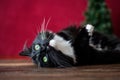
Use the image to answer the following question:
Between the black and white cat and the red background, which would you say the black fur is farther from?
the red background

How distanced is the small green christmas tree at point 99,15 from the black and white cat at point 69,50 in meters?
0.72

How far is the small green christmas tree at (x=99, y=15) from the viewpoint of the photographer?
6.15 feet

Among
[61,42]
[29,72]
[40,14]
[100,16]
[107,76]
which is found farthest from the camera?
[40,14]

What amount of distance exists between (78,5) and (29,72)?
4.13ft

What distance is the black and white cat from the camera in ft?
3.29

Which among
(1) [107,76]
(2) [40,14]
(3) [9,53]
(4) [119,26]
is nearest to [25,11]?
(2) [40,14]

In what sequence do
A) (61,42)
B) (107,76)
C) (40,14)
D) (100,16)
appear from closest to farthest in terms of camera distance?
(107,76) → (61,42) → (100,16) → (40,14)

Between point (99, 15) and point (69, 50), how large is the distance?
92 centimetres

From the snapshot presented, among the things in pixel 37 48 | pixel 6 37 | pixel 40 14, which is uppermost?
pixel 40 14

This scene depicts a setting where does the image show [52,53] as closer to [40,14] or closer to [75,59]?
[75,59]

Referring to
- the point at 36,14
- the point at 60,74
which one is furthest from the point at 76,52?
the point at 36,14

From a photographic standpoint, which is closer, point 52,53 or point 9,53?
point 52,53

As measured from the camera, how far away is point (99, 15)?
189 centimetres

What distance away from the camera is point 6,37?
2.15 m
